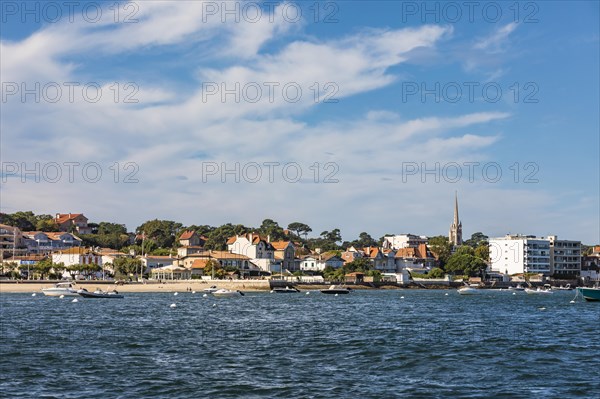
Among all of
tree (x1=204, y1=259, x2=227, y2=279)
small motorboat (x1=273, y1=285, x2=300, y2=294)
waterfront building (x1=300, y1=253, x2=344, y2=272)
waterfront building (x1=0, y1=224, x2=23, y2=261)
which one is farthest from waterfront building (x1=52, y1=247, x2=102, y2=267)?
waterfront building (x1=300, y1=253, x2=344, y2=272)

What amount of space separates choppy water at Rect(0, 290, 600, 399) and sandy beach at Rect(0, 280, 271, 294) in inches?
2718

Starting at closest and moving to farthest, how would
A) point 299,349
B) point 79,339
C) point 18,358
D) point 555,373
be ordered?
point 555,373, point 18,358, point 299,349, point 79,339

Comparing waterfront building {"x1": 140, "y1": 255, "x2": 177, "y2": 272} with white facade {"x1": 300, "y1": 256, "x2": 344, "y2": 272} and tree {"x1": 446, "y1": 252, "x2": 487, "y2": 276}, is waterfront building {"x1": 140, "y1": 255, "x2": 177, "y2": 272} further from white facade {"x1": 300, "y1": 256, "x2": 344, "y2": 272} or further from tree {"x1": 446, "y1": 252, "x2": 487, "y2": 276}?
tree {"x1": 446, "y1": 252, "x2": 487, "y2": 276}

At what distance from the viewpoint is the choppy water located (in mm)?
28078

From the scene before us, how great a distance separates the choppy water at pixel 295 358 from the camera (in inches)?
1105

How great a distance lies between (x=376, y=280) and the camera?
547 ft

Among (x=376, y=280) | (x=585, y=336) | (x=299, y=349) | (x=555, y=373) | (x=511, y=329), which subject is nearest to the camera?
(x=555, y=373)

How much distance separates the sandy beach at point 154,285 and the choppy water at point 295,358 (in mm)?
69044

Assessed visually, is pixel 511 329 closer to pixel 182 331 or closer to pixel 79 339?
pixel 182 331

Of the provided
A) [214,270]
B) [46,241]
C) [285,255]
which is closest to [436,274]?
[285,255]

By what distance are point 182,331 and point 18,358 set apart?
52.3ft

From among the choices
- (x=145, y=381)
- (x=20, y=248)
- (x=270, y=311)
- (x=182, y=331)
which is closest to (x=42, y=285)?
(x=20, y=248)

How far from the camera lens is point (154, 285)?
133 m

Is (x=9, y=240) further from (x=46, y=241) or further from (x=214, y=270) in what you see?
(x=214, y=270)
